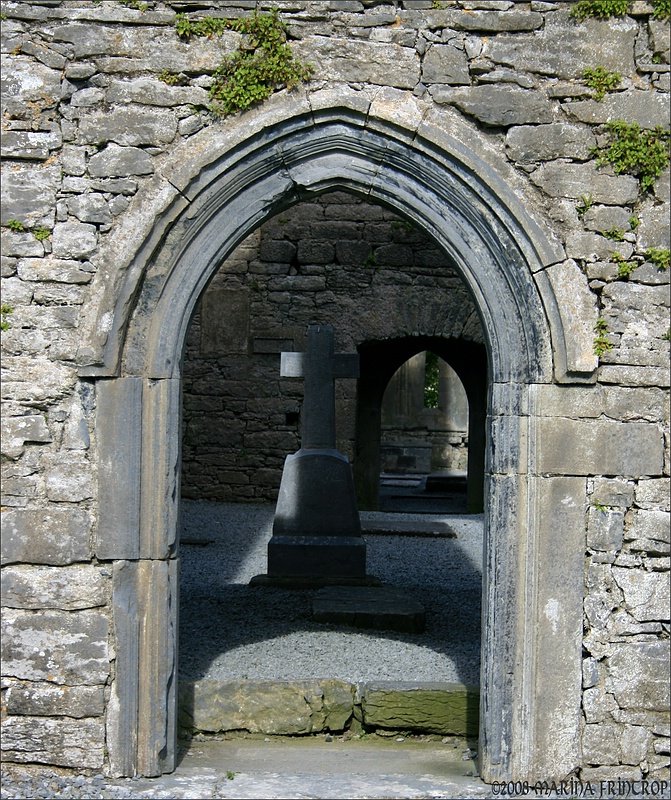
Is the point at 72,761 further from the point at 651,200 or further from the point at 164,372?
the point at 651,200

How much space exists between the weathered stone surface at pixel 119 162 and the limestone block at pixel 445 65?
129cm

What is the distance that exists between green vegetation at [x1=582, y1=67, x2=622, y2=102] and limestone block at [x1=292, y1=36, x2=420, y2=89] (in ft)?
2.48

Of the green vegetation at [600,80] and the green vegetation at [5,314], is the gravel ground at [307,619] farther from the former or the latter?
the green vegetation at [600,80]

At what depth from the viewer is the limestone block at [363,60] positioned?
4.49 meters

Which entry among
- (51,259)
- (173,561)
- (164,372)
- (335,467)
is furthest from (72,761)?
(335,467)

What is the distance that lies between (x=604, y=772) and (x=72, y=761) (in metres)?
2.35

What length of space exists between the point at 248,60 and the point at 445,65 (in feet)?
2.85

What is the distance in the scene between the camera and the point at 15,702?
14.6ft

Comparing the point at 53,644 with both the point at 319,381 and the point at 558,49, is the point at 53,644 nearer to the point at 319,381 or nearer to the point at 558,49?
the point at 558,49

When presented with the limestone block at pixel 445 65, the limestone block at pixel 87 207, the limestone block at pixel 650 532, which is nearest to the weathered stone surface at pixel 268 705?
the limestone block at pixel 650 532

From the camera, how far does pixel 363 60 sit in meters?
4.49

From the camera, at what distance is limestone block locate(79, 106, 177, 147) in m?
4.45

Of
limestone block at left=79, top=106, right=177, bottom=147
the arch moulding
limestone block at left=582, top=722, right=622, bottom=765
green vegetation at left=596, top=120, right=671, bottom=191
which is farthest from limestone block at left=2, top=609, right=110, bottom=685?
green vegetation at left=596, top=120, right=671, bottom=191

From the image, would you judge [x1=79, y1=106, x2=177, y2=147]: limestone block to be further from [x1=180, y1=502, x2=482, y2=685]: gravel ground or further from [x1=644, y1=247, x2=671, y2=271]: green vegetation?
[x1=180, y1=502, x2=482, y2=685]: gravel ground
